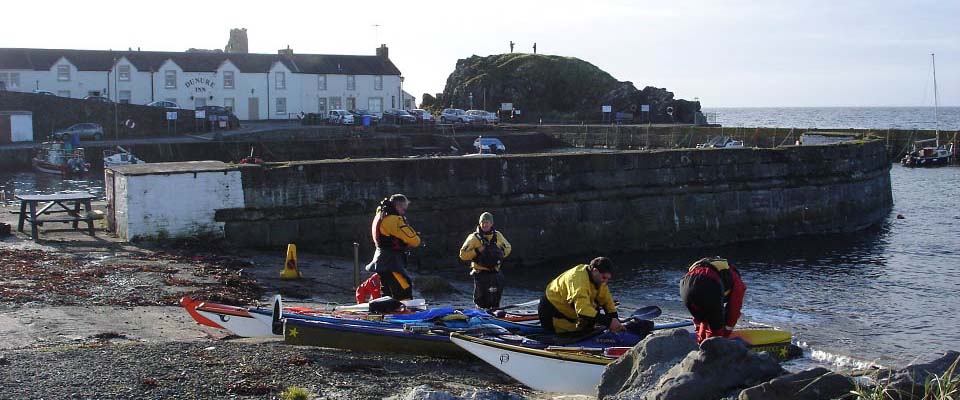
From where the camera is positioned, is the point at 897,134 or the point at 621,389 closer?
the point at 621,389

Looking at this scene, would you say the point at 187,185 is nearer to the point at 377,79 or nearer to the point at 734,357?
the point at 734,357

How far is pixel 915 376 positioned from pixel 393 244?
6887mm

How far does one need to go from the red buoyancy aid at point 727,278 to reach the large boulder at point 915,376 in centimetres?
247

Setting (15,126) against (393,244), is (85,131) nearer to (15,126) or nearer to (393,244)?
(15,126)

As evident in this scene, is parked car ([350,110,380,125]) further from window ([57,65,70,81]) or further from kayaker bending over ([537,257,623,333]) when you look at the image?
kayaker bending over ([537,257,623,333])

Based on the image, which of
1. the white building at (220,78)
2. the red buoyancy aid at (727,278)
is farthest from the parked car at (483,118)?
the red buoyancy aid at (727,278)

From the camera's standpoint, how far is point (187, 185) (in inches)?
749

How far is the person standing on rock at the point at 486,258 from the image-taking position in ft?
42.0

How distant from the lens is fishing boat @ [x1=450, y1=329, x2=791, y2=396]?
10.1 m

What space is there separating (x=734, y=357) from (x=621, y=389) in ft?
3.83

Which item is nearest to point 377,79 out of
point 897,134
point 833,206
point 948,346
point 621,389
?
point 897,134

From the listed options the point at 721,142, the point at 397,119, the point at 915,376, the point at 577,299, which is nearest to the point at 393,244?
the point at 577,299

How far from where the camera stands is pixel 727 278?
9.90 metres

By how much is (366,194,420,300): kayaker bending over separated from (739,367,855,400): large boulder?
602 centimetres
